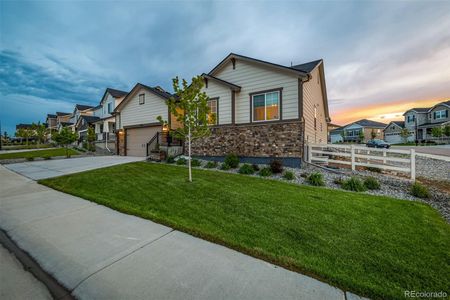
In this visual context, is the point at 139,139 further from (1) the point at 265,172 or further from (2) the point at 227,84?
(1) the point at 265,172

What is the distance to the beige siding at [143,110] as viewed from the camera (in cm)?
1519

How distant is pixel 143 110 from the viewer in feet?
53.5

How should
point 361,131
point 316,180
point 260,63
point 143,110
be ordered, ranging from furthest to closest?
1. point 361,131
2. point 143,110
3. point 260,63
4. point 316,180

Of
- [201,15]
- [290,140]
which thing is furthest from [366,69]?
[201,15]

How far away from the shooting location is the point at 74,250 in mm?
2850

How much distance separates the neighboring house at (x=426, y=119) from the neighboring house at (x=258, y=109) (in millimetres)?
42600

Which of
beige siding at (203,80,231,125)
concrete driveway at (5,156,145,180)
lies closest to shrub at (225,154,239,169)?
beige siding at (203,80,231,125)

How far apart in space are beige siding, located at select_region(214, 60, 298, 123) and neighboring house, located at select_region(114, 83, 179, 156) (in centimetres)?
589

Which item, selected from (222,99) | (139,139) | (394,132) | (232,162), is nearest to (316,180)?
A: (232,162)

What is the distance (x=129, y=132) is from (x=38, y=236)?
15651mm

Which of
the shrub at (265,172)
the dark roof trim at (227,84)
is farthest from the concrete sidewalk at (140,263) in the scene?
the dark roof trim at (227,84)

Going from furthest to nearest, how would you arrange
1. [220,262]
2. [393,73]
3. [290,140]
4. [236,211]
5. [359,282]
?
[393,73]
[290,140]
[236,211]
[220,262]
[359,282]

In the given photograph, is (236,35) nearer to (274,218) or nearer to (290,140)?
(290,140)

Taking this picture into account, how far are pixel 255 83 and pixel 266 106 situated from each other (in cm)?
161
